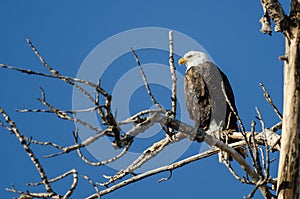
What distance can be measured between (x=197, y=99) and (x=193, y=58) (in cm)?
115

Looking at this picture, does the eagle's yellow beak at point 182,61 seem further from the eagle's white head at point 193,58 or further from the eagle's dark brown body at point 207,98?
the eagle's dark brown body at point 207,98

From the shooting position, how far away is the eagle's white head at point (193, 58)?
846 centimetres

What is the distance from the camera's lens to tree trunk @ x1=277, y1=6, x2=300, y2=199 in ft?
11.0

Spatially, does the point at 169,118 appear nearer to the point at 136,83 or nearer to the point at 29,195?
the point at 29,195

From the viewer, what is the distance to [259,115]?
3.71 metres

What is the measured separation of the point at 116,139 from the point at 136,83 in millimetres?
1758

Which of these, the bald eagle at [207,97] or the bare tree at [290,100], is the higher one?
the bald eagle at [207,97]

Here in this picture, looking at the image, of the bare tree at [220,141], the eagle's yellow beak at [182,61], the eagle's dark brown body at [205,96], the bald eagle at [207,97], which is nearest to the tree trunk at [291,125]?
the bare tree at [220,141]

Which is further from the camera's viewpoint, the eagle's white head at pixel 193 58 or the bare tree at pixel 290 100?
the eagle's white head at pixel 193 58

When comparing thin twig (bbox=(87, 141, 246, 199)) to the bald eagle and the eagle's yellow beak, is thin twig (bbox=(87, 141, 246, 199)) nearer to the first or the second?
the bald eagle

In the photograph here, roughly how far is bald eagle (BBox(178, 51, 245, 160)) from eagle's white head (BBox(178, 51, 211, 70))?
0.37 meters

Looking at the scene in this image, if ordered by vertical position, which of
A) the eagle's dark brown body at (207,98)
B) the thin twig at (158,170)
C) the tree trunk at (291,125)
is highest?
the eagle's dark brown body at (207,98)

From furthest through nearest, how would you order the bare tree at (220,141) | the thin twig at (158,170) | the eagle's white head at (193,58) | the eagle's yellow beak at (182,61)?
1. the eagle's yellow beak at (182,61)
2. the eagle's white head at (193,58)
3. the thin twig at (158,170)
4. the bare tree at (220,141)

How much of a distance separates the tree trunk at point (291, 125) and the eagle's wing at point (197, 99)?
3865mm
